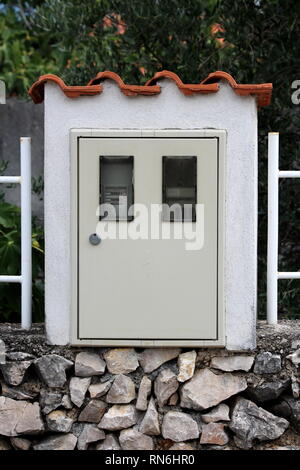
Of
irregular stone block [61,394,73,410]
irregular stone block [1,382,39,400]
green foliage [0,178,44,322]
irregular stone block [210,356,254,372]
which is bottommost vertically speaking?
irregular stone block [61,394,73,410]

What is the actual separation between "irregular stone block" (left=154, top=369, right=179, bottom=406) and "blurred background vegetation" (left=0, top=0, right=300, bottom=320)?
141 centimetres

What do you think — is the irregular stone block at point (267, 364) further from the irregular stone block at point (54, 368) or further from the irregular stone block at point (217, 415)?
the irregular stone block at point (54, 368)

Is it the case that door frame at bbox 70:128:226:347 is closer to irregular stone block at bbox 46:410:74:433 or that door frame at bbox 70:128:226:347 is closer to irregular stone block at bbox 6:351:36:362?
irregular stone block at bbox 6:351:36:362

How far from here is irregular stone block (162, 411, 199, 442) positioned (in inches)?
140

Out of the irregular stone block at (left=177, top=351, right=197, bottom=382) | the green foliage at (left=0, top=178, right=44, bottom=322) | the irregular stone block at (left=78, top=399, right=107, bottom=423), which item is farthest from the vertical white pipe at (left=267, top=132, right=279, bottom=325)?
the green foliage at (left=0, top=178, right=44, bottom=322)

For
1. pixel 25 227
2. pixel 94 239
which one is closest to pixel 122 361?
pixel 94 239

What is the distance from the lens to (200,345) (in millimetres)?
3523

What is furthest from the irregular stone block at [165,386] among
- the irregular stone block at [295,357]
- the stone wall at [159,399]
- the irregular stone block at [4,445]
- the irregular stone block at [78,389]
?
the irregular stone block at [4,445]

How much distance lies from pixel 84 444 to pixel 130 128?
155 cm

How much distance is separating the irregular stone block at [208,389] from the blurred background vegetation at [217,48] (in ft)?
4.18

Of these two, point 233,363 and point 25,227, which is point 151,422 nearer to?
point 233,363

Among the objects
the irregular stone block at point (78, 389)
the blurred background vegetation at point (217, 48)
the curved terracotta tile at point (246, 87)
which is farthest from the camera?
the blurred background vegetation at point (217, 48)

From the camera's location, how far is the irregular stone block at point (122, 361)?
357cm

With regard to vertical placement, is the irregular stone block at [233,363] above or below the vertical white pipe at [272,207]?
below
